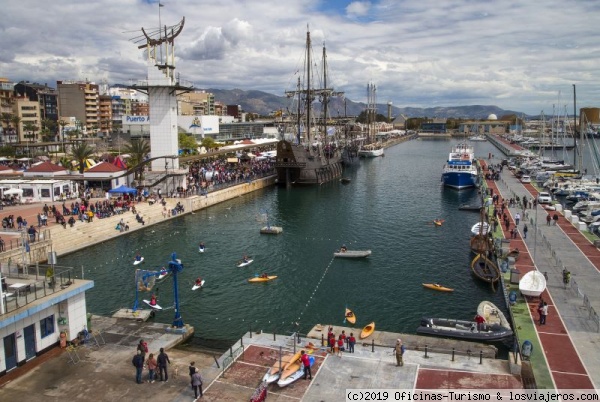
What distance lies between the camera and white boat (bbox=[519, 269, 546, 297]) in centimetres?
3164

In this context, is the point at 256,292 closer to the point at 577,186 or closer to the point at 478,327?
the point at 478,327

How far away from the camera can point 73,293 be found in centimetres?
2416

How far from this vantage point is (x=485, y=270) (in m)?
38.1

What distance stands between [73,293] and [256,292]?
15.0 meters

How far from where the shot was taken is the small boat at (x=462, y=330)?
27.9 m

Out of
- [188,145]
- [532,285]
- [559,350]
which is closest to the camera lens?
[559,350]

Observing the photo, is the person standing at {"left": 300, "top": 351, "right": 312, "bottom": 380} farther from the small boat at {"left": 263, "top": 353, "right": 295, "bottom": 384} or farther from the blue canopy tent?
the blue canopy tent

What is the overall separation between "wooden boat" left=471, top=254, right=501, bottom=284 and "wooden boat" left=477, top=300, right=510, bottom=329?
5822 mm

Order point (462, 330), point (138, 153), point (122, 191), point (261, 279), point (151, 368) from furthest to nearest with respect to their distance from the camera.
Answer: point (138, 153) → point (122, 191) → point (261, 279) → point (462, 330) → point (151, 368)

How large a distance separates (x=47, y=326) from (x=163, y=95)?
1932 inches

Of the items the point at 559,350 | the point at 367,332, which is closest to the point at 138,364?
the point at 367,332

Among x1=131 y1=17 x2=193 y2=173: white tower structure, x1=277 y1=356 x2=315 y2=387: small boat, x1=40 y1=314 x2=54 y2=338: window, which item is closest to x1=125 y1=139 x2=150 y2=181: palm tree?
x1=131 y1=17 x2=193 y2=173: white tower structure

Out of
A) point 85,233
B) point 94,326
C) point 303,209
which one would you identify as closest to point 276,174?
point 303,209

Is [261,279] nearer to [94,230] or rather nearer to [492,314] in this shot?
[492,314]
